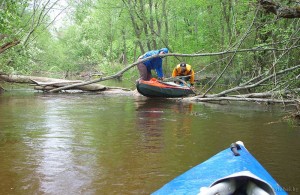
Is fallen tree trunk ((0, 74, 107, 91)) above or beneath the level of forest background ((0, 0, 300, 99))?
beneath

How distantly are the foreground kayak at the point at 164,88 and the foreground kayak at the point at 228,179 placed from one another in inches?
398

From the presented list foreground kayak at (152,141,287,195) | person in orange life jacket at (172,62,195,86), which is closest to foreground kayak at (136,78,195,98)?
person in orange life jacket at (172,62,195,86)

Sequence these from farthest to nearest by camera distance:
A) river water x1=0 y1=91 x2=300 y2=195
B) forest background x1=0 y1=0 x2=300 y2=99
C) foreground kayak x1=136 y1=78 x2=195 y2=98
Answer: foreground kayak x1=136 y1=78 x2=195 y2=98 → forest background x1=0 y1=0 x2=300 y2=99 → river water x1=0 y1=91 x2=300 y2=195

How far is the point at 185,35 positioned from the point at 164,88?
506 inches

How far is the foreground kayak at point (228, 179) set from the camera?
9.11 feet

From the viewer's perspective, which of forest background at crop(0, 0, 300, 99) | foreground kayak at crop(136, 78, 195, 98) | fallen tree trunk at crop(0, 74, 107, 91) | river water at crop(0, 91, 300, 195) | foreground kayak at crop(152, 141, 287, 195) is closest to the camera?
foreground kayak at crop(152, 141, 287, 195)

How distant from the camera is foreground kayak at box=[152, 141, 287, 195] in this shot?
2.78 m

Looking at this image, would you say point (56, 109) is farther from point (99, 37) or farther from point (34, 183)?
point (99, 37)

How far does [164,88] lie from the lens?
46.7 feet

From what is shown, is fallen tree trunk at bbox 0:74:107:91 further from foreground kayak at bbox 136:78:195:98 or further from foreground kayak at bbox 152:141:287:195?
foreground kayak at bbox 152:141:287:195

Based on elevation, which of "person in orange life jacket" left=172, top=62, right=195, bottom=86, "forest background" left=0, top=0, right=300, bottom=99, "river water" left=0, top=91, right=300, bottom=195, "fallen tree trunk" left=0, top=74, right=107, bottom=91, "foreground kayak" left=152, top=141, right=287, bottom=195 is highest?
"forest background" left=0, top=0, right=300, bottom=99

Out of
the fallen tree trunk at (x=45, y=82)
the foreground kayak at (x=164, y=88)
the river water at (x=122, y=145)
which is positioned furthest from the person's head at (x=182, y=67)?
the fallen tree trunk at (x=45, y=82)

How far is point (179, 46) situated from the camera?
25.3m

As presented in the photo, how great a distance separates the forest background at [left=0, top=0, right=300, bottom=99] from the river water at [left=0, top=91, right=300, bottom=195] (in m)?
1.23
